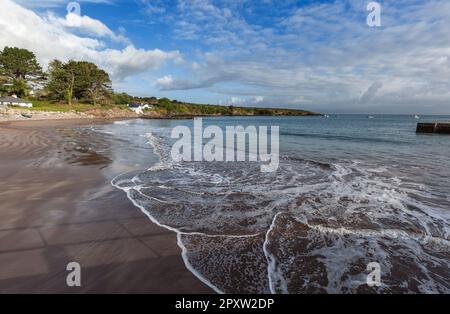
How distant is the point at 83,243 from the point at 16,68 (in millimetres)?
88577

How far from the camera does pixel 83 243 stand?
4871 mm

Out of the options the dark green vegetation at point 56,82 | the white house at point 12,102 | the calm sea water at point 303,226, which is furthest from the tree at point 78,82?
the calm sea water at point 303,226

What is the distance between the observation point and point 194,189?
889 cm

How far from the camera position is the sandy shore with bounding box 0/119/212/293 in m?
3.74

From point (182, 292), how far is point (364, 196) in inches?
280

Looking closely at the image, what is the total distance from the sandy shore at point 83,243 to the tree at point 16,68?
258 feet

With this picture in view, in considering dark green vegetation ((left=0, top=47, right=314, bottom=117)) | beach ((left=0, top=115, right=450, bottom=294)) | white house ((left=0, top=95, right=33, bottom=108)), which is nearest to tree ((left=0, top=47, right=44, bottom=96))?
dark green vegetation ((left=0, top=47, right=314, bottom=117))

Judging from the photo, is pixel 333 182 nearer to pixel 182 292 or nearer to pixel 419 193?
pixel 419 193

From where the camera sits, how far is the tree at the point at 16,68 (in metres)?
67.1

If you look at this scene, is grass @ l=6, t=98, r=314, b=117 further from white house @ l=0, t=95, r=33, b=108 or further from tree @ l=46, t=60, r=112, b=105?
tree @ l=46, t=60, r=112, b=105

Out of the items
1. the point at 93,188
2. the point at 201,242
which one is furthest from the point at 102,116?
the point at 201,242

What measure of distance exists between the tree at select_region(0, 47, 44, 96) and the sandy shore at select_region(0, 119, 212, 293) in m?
78.6

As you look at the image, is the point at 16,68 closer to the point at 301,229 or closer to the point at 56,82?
the point at 56,82
